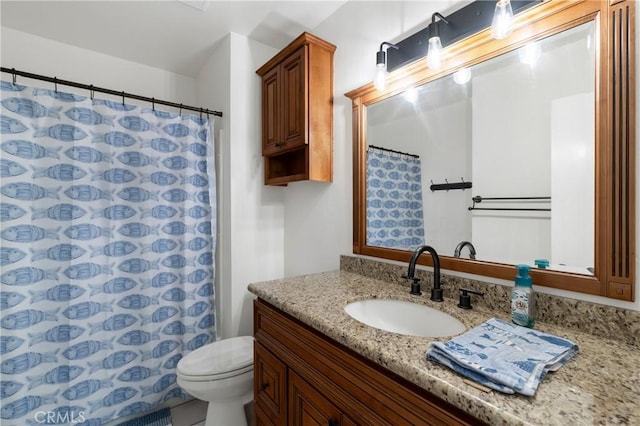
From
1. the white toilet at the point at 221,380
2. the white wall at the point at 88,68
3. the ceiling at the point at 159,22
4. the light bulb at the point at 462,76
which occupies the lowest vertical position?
the white toilet at the point at 221,380

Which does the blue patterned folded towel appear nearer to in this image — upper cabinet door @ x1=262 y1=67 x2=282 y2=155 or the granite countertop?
the granite countertop

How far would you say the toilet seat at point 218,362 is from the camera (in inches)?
54.2

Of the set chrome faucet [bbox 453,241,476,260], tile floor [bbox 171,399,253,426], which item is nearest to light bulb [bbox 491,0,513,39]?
chrome faucet [bbox 453,241,476,260]

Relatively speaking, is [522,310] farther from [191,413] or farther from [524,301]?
[191,413]

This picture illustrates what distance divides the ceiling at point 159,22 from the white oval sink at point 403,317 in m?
1.65

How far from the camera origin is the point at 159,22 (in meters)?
1.74

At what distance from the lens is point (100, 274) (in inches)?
62.5

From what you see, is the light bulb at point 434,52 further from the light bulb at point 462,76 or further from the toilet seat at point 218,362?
the toilet seat at point 218,362

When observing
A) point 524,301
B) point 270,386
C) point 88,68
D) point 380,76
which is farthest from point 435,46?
point 88,68

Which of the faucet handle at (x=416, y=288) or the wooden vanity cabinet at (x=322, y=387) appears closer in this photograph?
the wooden vanity cabinet at (x=322, y=387)

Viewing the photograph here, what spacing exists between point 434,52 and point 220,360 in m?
1.78

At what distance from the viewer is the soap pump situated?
Answer: 78 centimetres

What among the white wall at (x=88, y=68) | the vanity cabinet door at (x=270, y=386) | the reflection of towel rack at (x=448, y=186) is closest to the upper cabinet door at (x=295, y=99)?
the reflection of towel rack at (x=448, y=186)

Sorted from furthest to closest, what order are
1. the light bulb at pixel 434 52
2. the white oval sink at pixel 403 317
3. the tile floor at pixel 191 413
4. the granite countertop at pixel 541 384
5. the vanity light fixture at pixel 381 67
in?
the tile floor at pixel 191 413
the vanity light fixture at pixel 381 67
the light bulb at pixel 434 52
the white oval sink at pixel 403 317
the granite countertop at pixel 541 384
